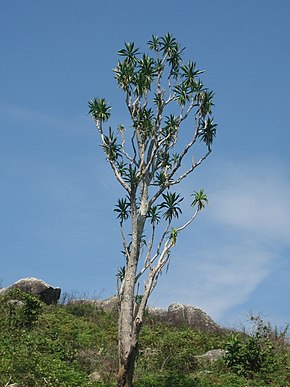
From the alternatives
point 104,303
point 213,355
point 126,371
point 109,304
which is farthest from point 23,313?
point 104,303

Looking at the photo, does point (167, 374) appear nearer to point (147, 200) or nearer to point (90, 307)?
point (147, 200)

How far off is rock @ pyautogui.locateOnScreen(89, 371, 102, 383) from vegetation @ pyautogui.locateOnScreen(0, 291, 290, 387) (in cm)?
9

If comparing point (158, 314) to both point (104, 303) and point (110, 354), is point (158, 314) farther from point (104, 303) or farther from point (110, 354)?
point (110, 354)

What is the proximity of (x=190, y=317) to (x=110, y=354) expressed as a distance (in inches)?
444

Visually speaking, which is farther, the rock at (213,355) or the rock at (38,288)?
the rock at (38,288)

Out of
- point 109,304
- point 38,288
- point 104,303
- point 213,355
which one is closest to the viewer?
point 213,355

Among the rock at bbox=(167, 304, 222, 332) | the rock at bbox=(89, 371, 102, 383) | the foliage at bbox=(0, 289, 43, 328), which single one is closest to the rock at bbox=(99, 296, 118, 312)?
the rock at bbox=(167, 304, 222, 332)

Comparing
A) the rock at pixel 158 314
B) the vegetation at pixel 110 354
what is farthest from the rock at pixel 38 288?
the rock at pixel 158 314

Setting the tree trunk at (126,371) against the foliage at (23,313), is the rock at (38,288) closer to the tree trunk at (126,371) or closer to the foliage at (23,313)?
the foliage at (23,313)

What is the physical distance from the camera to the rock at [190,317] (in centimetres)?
3341

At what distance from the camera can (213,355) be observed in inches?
936

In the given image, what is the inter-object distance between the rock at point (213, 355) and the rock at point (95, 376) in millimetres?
4480

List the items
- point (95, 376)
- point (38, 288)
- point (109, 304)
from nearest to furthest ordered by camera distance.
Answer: point (95, 376), point (38, 288), point (109, 304)

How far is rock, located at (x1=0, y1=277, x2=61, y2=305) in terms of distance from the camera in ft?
112
